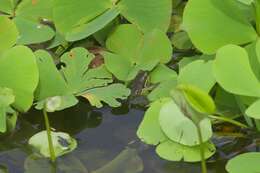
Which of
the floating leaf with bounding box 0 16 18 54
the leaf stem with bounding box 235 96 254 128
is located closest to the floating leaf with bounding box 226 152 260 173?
the leaf stem with bounding box 235 96 254 128

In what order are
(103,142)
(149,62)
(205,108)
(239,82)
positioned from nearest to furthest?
1. (205,108)
2. (239,82)
3. (103,142)
4. (149,62)

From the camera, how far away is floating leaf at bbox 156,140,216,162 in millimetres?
1288

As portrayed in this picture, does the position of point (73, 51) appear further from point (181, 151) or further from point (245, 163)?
point (245, 163)

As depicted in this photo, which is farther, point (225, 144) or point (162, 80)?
point (162, 80)

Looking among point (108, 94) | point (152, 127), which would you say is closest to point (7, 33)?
point (108, 94)

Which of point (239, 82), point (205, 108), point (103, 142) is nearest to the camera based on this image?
point (205, 108)

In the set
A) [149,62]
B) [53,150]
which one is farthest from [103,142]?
[149,62]

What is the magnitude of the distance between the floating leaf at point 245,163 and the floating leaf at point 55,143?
13.2 inches

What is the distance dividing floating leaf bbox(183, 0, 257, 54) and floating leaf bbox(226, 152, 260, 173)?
0.86 feet

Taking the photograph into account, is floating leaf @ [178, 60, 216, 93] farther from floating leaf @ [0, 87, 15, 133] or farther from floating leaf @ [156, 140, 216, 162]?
floating leaf @ [0, 87, 15, 133]

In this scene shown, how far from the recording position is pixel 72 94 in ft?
4.74

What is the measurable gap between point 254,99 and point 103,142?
12.8 inches

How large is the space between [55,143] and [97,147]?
88mm

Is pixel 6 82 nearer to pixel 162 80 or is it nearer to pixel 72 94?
pixel 72 94
